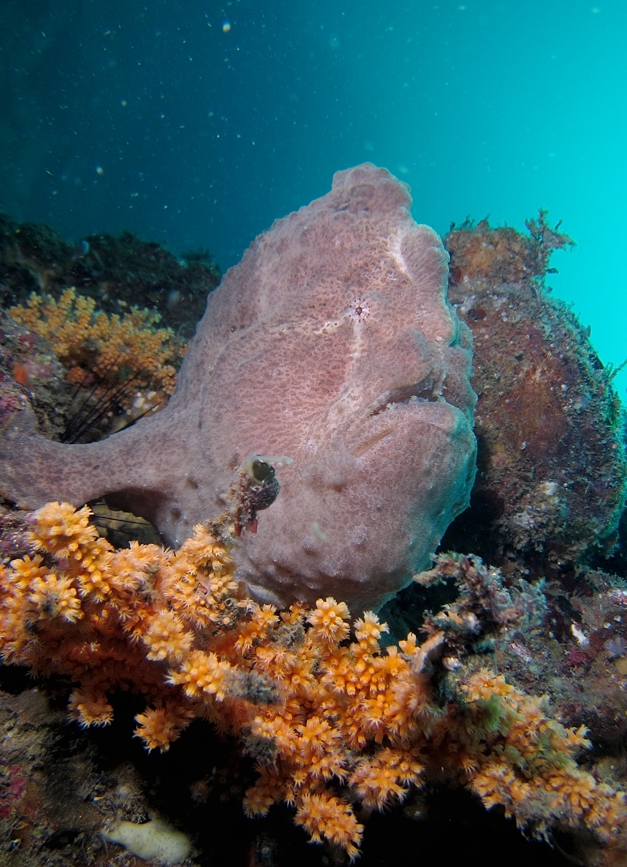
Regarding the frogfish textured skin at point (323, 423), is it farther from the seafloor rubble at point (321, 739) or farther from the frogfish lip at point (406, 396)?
the seafloor rubble at point (321, 739)

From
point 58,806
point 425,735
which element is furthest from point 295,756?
point 58,806

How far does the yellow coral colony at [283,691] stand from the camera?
7.19ft

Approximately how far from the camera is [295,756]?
95.0 inches

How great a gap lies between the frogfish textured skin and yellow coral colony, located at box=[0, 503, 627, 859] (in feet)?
1.54

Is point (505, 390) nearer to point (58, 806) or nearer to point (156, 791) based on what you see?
point (156, 791)

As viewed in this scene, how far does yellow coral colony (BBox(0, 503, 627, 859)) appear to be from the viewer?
219 cm

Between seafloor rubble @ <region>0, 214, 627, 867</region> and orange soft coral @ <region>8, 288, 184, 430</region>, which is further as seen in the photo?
orange soft coral @ <region>8, 288, 184, 430</region>

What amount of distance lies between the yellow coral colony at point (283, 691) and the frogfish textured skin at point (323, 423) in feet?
1.54

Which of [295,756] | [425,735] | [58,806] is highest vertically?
[425,735]

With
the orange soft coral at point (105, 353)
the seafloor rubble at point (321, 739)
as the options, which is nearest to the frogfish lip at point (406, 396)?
the seafloor rubble at point (321, 739)

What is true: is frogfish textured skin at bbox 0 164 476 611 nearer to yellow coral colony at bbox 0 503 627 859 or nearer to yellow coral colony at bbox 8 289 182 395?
yellow coral colony at bbox 0 503 627 859

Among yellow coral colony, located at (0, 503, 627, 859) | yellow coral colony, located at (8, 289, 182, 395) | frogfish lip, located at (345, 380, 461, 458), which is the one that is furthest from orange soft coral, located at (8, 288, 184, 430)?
frogfish lip, located at (345, 380, 461, 458)

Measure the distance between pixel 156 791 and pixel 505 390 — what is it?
462 cm

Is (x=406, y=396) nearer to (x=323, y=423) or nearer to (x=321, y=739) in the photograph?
(x=323, y=423)
